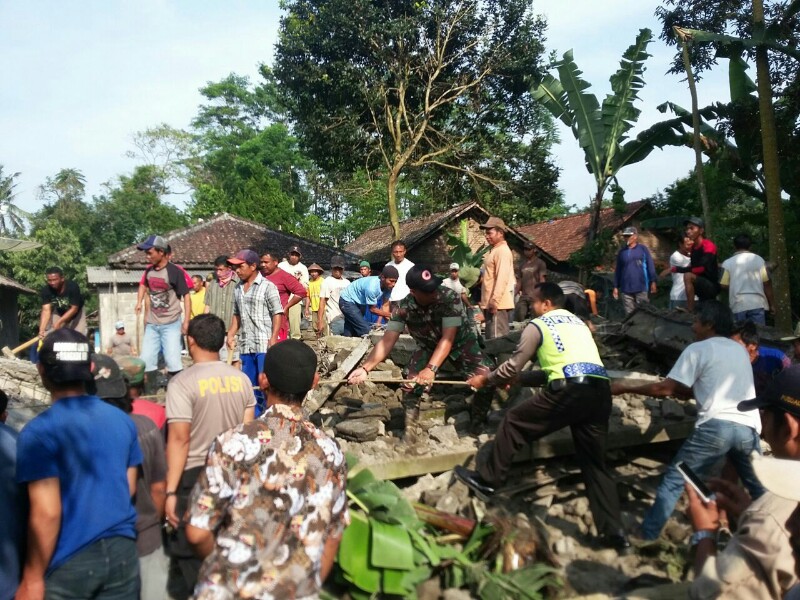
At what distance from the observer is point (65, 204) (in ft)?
128

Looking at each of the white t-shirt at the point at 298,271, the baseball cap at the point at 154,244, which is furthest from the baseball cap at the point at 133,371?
the white t-shirt at the point at 298,271

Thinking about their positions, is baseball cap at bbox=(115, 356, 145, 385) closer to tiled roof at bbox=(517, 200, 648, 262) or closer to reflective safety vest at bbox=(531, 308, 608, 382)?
reflective safety vest at bbox=(531, 308, 608, 382)

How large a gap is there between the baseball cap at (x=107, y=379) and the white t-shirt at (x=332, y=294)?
27.7 feet

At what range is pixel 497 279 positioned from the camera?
8680mm

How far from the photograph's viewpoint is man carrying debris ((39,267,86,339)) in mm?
8820

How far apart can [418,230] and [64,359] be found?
22853 mm

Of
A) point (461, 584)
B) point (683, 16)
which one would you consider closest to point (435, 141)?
point (683, 16)

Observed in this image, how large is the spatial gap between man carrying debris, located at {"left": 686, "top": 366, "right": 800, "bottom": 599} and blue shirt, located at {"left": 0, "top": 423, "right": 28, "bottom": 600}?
2.58 metres

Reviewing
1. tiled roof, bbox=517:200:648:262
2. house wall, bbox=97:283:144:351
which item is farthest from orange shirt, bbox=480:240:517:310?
house wall, bbox=97:283:144:351

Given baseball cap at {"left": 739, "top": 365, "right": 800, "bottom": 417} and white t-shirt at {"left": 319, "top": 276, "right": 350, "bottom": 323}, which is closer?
baseball cap at {"left": 739, "top": 365, "right": 800, "bottom": 417}

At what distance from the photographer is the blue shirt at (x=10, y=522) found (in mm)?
2529

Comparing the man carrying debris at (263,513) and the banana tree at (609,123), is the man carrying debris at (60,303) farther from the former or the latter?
the banana tree at (609,123)

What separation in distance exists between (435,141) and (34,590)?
19714mm

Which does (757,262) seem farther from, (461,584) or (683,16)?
(683,16)
